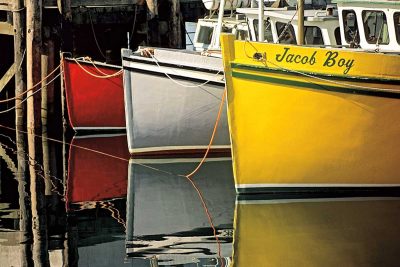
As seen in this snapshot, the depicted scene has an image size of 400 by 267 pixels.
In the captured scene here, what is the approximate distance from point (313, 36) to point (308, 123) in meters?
2.96

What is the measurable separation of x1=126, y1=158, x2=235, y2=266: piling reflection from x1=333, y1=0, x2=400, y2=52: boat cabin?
10.3 ft

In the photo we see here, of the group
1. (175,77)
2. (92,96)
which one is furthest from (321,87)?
(92,96)

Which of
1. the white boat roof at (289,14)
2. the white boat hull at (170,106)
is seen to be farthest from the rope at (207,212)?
the white boat roof at (289,14)

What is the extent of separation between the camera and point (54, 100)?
23906 mm

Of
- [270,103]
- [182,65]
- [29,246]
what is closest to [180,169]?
[182,65]

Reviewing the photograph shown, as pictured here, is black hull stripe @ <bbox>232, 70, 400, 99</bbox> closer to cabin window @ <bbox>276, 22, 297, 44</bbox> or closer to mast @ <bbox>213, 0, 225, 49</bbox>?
cabin window @ <bbox>276, 22, 297, 44</bbox>

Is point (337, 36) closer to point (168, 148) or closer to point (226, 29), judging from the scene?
point (226, 29)

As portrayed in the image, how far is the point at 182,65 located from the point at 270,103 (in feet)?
12.4

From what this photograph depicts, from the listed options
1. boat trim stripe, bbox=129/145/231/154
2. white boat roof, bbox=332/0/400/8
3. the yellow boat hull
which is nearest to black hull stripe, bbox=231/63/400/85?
the yellow boat hull

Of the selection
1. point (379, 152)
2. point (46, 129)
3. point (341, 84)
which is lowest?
point (46, 129)

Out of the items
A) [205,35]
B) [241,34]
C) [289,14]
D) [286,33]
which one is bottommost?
[205,35]

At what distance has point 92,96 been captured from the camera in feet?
75.7

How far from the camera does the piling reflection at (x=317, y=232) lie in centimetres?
1312

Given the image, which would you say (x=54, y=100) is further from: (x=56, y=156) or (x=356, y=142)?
(x=356, y=142)
